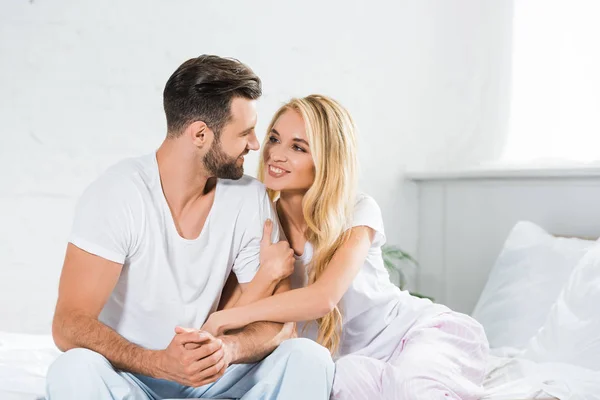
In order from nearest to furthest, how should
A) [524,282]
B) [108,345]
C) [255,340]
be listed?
[108,345] → [255,340] → [524,282]

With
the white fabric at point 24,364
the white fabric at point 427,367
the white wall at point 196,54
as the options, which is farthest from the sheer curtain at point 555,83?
the white fabric at point 24,364

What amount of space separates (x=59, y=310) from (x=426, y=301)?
3.39 feet

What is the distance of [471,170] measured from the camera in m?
3.20

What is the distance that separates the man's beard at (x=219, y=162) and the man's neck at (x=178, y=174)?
2 centimetres

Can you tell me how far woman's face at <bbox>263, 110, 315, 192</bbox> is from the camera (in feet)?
6.83

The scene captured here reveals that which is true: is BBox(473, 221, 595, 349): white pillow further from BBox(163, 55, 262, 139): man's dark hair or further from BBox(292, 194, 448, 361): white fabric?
BBox(163, 55, 262, 139): man's dark hair

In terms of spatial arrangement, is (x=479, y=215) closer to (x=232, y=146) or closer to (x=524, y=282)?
(x=524, y=282)

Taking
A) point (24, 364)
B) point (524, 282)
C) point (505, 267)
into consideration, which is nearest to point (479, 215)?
point (505, 267)

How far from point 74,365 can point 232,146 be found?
648 mm

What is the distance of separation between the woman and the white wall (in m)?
1.01

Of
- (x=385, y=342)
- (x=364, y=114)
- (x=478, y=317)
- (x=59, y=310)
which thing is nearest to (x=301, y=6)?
(x=364, y=114)

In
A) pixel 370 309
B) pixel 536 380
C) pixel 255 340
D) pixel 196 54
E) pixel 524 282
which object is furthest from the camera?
pixel 196 54

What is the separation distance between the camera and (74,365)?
5.15 feet

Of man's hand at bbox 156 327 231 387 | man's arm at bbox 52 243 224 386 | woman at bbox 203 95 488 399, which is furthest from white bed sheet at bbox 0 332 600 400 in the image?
man's hand at bbox 156 327 231 387
